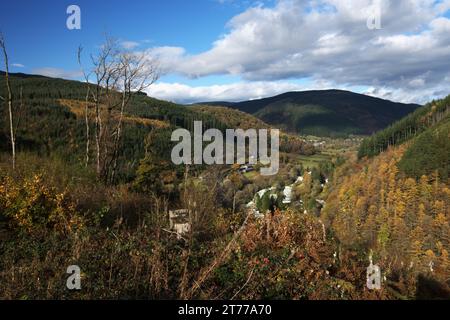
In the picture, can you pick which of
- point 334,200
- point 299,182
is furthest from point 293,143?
point 334,200

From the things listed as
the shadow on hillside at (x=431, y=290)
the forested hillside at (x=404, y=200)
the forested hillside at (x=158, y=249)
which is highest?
the forested hillside at (x=158, y=249)

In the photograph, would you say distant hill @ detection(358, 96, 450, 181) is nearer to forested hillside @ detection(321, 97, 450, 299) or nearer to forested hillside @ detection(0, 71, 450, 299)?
forested hillside @ detection(321, 97, 450, 299)

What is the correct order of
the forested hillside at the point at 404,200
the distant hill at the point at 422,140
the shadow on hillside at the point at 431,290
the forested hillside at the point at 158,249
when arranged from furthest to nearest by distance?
1. the distant hill at the point at 422,140
2. the forested hillside at the point at 404,200
3. the shadow on hillside at the point at 431,290
4. the forested hillside at the point at 158,249

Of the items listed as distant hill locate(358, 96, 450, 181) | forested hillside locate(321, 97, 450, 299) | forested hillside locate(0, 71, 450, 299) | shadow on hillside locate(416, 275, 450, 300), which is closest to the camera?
forested hillside locate(0, 71, 450, 299)

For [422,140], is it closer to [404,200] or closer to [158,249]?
[404,200]

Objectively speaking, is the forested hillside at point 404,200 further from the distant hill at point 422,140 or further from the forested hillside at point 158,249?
the forested hillside at point 158,249

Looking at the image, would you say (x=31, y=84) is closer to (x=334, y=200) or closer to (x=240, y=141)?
(x=240, y=141)

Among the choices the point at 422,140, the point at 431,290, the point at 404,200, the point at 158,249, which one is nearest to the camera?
the point at 158,249

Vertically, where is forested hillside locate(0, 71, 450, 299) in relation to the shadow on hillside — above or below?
above

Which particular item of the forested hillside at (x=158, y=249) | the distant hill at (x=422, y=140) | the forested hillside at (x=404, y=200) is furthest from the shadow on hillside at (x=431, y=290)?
the distant hill at (x=422, y=140)

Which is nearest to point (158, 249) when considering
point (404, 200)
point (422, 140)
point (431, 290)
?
point (431, 290)

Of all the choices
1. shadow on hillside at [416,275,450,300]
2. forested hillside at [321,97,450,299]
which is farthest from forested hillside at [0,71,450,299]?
forested hillside at [321,97,450,299]
